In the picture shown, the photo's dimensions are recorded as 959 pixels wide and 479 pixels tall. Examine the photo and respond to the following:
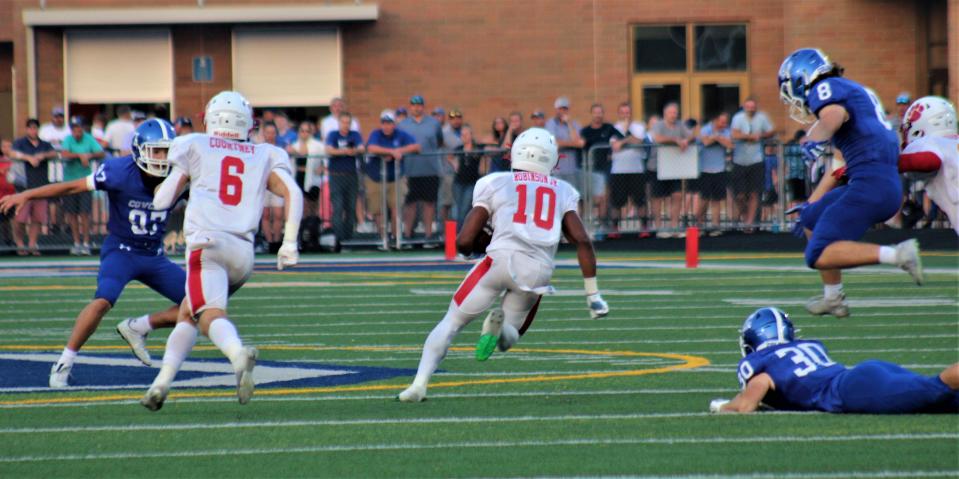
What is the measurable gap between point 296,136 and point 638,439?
52.4 feet

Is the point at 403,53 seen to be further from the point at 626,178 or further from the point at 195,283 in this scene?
the point at 195,283

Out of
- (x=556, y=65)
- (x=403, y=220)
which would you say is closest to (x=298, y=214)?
(x=403, y=220)

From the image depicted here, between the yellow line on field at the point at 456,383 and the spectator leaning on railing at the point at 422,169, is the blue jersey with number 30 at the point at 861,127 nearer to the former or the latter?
the yellow line on field at the point at 456,383

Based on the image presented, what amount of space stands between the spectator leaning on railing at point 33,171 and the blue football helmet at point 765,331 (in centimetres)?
1487

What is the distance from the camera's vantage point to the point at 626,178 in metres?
21.9

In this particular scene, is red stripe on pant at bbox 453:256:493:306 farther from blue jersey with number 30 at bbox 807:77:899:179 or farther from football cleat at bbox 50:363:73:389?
football cleat at bbox 50:363:73:389

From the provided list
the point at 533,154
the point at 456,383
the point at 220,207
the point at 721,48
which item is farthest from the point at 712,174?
the point at 220,207

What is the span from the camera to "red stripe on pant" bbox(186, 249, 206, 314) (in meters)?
8.49

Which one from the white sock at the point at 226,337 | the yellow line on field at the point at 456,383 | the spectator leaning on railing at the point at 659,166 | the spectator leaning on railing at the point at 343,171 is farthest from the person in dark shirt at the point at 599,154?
the white sock at the point at 226,337

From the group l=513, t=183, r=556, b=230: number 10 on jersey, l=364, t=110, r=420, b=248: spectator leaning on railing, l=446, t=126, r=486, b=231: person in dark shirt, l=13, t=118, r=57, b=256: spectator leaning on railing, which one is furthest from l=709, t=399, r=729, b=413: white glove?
l=13, t=118, r=57, b=256: spectator leaning on railing

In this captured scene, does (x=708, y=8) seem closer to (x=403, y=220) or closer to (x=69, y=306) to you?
(x=403, y=220)

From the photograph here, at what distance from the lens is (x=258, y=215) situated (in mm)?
8797

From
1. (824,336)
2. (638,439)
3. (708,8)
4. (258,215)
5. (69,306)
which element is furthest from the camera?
(708,8)

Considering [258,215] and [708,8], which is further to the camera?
[708,8]
